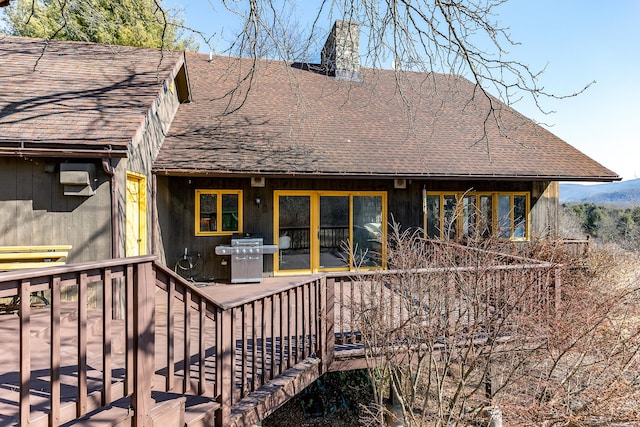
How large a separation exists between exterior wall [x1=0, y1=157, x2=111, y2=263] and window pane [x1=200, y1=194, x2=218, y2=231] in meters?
2.99

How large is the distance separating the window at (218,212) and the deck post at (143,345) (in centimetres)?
591

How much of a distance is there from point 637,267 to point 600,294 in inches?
166

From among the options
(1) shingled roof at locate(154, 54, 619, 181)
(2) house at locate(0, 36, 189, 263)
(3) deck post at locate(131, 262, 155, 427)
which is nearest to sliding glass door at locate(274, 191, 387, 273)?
(1) shingled roof at locate(154, 54, 619, 181)

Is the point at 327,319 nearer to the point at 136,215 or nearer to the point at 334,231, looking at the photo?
the point at 136,215

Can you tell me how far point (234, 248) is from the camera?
24.5 ft

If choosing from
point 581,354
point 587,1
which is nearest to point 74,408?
point 581,354

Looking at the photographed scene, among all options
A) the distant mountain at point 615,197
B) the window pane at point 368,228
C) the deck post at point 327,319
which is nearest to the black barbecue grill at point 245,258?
the window pane at point 368,228

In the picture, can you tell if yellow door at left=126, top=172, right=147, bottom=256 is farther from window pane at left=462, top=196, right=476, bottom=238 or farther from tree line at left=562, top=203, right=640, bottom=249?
tree line at left=562, top=203, right=640, bottom=249

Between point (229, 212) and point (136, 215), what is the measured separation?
2100mm

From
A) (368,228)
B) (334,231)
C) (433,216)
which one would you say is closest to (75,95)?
(334,231)

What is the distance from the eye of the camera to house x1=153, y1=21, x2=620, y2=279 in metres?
7.86

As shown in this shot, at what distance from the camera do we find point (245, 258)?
7555 millimetres

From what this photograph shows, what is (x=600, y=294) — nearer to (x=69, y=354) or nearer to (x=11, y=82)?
(x=69, y=354)

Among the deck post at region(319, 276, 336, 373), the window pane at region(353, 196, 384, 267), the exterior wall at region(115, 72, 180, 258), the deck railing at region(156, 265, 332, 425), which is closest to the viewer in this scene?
the deck railing at region(156, 265, 332, 425)
